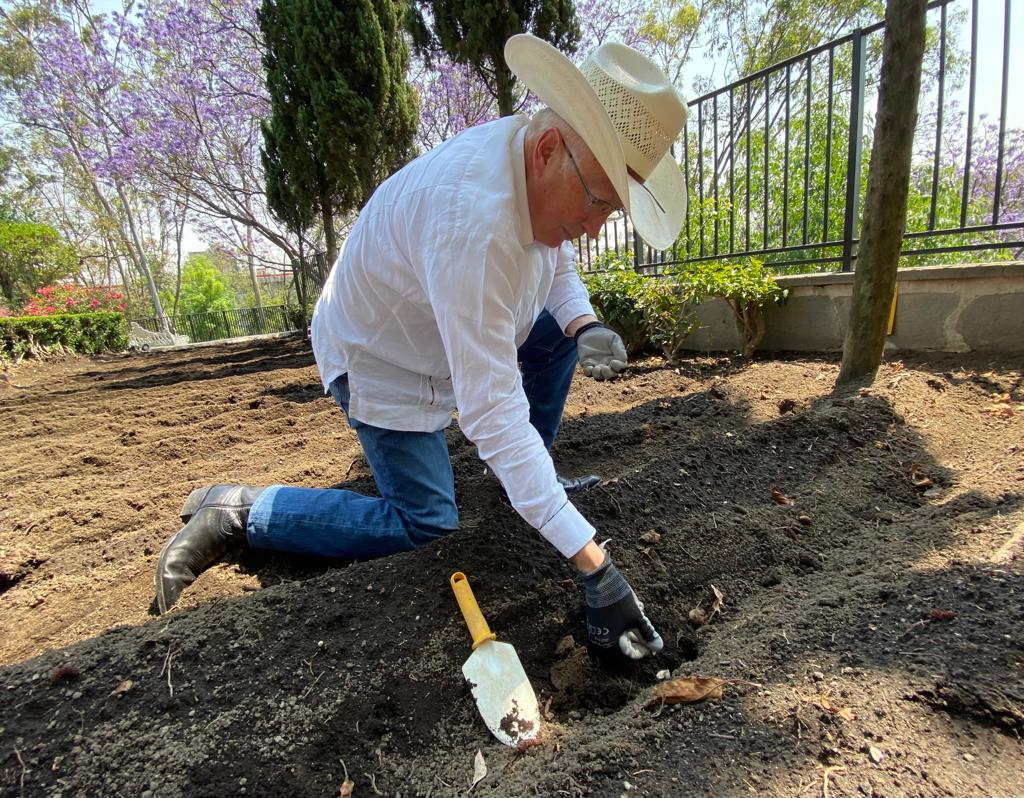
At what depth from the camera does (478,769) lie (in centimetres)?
123

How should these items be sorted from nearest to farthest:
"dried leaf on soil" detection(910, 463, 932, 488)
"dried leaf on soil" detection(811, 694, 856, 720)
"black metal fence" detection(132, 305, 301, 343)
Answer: "dried leaf on soil" detection(811, 694, 856, 720)
"dried leaf on soil" detection(910, 463, 932, 488)
"black metal fence" detection(132, 305, 301, 343)

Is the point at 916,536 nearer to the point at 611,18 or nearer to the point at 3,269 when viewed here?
the point at 611,18

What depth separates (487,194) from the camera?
4.39ft

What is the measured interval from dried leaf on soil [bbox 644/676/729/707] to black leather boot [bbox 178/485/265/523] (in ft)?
5.26

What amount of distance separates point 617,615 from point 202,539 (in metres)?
Result: 1.52

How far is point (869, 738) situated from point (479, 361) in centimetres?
111

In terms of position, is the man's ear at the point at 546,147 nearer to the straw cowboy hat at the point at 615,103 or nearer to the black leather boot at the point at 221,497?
the straw cowboy hat at the point at 615,103

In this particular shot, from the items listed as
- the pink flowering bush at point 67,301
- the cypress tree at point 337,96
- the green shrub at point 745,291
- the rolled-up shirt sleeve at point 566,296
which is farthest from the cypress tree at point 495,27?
the pink flowering bush at point 67,301

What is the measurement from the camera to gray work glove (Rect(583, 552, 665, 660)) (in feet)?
4.72

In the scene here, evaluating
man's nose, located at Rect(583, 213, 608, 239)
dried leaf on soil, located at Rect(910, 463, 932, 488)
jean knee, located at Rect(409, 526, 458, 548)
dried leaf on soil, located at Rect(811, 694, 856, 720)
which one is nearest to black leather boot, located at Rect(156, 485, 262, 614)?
jean knee, located at Rect(409, 526, 458, 548)

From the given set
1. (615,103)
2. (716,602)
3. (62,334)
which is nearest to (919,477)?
(716,602)

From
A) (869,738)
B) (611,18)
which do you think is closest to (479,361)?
(869,738)

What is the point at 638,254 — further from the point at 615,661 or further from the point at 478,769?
the point at 478,769

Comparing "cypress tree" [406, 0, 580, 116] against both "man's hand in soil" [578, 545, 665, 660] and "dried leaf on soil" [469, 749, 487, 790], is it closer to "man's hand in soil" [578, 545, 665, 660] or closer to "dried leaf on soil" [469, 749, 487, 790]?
"man's hand in soil" [578, 545, 665, 660]
